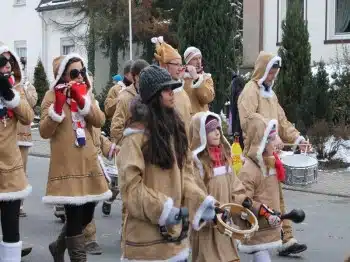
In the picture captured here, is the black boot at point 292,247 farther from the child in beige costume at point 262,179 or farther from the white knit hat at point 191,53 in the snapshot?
the white knit hat at point 191,53

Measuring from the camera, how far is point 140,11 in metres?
27.2

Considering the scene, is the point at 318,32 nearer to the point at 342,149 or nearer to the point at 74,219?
the point at 342,149

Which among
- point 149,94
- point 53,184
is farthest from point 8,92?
point 149,94

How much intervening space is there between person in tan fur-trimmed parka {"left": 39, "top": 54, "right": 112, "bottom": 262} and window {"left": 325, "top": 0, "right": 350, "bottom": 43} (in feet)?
53.8

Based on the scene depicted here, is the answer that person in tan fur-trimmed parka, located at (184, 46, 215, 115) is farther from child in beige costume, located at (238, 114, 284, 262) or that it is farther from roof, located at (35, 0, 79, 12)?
roof, located at (35, 0, 79, 12)

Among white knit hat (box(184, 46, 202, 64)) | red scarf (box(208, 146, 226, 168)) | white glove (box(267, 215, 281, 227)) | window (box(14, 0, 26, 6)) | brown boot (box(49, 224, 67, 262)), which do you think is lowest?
brown boot (box(49, 224, 67, 262))

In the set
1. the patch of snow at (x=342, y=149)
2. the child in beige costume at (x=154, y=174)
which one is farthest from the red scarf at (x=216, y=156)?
the patch of snow at (x=342, y=149)

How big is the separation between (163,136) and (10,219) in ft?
7.39

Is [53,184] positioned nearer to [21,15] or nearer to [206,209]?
[206,209]

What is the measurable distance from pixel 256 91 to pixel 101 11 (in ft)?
67.3

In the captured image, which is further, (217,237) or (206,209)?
(217,237)

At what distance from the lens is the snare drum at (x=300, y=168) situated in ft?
27.6

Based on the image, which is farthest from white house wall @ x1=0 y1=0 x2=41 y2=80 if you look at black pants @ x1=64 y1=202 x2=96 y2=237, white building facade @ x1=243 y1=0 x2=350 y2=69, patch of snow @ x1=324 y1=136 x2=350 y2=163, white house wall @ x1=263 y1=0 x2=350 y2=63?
black pants @ x1=64 y1=202 x2=96 y2=237

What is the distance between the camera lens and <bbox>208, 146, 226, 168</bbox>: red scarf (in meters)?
5.51
